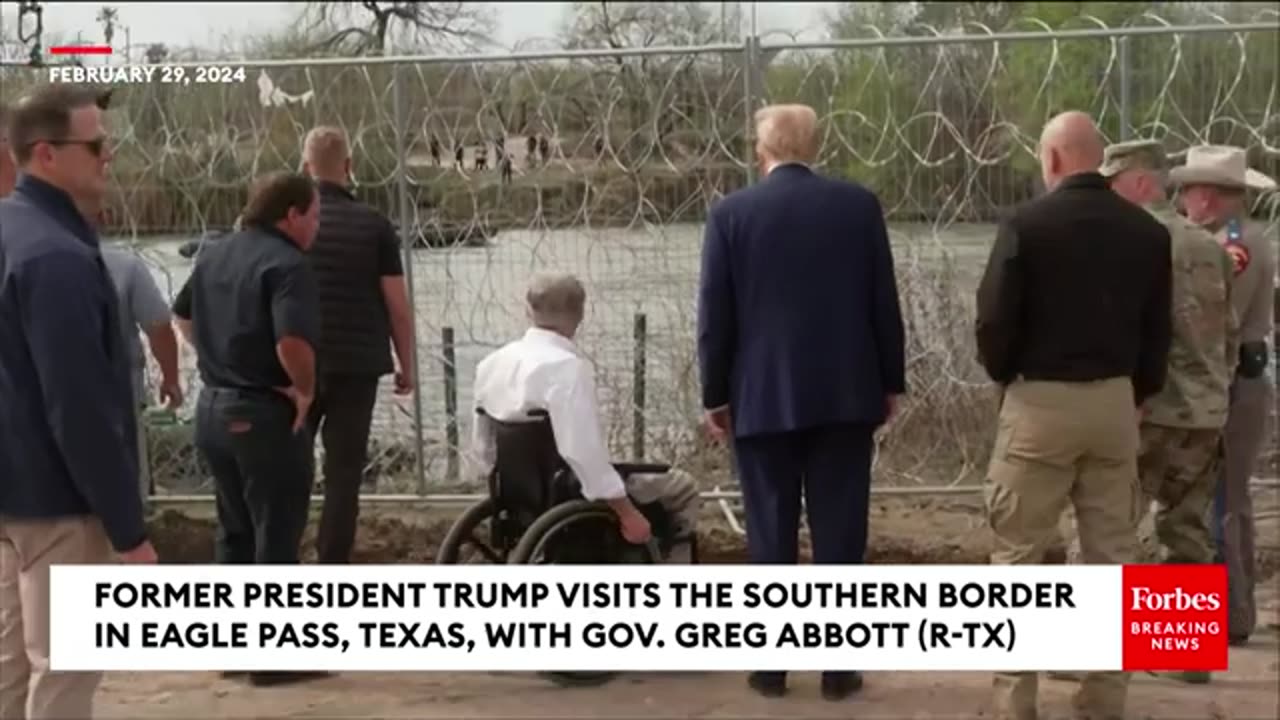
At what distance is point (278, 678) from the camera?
4.98 metres

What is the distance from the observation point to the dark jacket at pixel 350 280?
17.4 feet

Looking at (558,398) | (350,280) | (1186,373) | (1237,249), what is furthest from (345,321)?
(1237,249)

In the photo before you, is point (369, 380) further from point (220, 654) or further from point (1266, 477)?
point (1266, 477)

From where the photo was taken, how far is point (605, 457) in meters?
4.66

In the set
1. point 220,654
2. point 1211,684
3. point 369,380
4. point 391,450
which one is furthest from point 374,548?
point 1211,684

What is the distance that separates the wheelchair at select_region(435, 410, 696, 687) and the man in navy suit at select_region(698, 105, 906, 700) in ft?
1.32

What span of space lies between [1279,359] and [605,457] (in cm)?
319

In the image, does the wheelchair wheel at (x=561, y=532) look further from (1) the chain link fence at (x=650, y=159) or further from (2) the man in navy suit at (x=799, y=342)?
(1) the chain link fence at (x=650, y=159)

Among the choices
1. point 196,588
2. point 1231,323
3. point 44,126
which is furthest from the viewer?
point 1231,323

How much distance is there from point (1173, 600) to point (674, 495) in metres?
1.59

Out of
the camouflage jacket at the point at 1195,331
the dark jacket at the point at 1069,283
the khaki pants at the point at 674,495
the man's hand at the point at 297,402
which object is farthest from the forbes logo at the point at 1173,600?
the man's hand at the point at 297,402

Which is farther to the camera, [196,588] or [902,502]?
[902,502]

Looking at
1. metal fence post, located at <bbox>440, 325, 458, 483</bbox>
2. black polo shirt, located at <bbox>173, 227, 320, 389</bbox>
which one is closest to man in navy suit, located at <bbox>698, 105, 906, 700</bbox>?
black polo shirt, located at <bbox>173, 227, 320, 389</bbox>

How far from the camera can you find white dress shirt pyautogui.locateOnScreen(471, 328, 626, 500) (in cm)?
463
